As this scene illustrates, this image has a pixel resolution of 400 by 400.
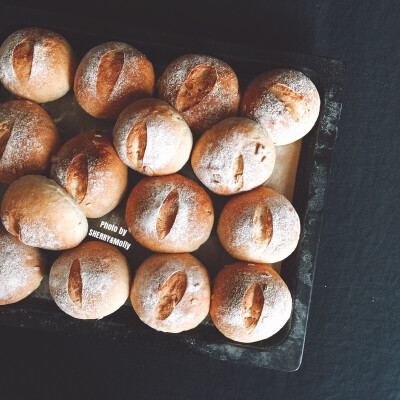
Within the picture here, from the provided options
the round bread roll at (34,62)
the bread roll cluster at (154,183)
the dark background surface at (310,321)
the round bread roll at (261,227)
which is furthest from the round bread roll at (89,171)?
the dark background surface at (310,321)

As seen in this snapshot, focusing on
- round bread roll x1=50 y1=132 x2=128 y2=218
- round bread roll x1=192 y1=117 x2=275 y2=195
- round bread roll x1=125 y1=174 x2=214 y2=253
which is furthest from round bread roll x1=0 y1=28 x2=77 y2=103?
round bread roll x1=192 y1=117 x2=275 y2=195

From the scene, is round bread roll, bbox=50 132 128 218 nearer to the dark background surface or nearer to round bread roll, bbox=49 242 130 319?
round bread roll, bbox=49 242 130 319

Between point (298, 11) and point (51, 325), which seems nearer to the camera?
point (51, 325)

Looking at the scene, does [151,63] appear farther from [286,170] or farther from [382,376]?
[382,376]

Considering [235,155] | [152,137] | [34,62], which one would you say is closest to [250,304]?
[235,155]

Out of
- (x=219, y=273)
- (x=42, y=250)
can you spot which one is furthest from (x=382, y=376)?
(x=42, y=250)

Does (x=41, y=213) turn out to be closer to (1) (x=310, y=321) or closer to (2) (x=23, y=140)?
(2) (x=23, y=140)
